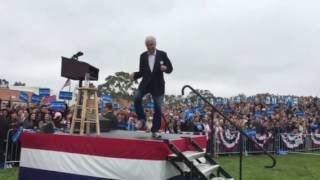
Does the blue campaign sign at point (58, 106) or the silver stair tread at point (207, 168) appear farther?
the blue campaign sign at point (58, 106)

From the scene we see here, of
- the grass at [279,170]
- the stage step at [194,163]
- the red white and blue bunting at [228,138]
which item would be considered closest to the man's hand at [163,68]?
the stage step at [194,163]

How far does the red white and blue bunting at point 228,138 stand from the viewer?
760 inches

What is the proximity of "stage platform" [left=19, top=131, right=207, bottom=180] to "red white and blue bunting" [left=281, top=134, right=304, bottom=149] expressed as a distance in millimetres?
14776

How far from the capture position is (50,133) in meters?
8.66

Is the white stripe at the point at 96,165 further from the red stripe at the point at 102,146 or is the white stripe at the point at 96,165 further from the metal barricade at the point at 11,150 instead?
the metal barricade at the point at 11,150

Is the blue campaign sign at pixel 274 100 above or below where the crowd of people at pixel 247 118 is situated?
above

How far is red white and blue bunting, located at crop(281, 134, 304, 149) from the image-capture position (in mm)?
22672

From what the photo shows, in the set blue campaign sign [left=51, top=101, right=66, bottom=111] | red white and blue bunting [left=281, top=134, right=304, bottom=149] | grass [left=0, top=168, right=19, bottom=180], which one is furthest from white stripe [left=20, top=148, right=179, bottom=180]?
red white and blue bunting [left=281, top=134, right=304, bottom=149]

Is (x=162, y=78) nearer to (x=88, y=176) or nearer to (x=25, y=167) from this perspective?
(x=88, y=176)

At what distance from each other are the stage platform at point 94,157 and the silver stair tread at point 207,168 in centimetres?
45

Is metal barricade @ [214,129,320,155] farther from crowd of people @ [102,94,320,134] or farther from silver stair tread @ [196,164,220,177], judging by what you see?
silver stair tread @ [196,164,220,177]

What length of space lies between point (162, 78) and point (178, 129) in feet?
29.4

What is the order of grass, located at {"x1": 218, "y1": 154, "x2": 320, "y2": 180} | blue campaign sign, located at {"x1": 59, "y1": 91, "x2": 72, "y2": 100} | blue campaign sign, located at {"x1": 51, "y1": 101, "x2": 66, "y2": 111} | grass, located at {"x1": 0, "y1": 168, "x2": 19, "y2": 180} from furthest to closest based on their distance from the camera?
1. blue campaign sign, located at {"x1": 59, "y1": 91, "x2": 72, "y2": 100}
2. blue campaign sign, located at {"x1": 51, "y1": 101, "x2": 66, "y2": 111}
3. grass, located at {"x1": 218, "y1": 154, "x2": 320, "y2": 180}
4. grass, located at {"x1": 0, "y1": 168, "x2": 19, "y2": 180}

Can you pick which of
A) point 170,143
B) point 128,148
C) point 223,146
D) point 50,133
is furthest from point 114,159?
point 223,146
